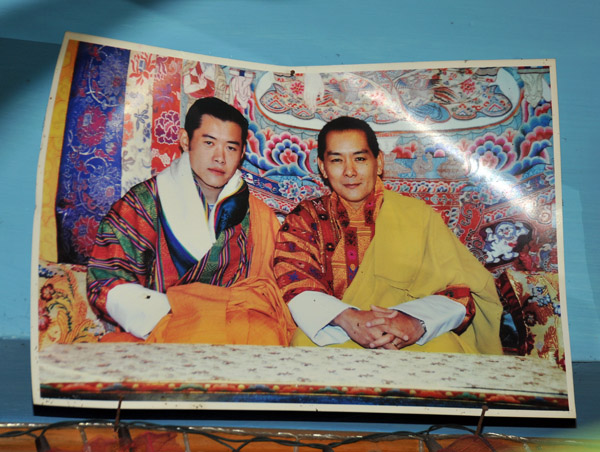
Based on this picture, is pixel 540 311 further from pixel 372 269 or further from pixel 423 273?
pixel 372 269

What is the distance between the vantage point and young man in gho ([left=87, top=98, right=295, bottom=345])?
1163 millimetres

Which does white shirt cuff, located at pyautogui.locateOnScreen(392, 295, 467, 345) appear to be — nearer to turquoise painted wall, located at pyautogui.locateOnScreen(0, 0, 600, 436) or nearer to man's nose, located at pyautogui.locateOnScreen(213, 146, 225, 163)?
turquoise painted wall, located at pyautogui.locateOnScreen(0, 0, 600, 436)

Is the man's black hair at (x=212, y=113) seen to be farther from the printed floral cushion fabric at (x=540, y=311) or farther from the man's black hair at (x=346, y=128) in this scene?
the printed floral cushion fabric at (x=540, y=311)

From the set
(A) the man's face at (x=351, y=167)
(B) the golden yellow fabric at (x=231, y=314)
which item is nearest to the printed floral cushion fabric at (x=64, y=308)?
(B) the golden yellow fabric at (x=231, y=314)

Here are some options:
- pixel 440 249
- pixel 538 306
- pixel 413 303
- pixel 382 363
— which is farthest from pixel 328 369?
pixel 538 306

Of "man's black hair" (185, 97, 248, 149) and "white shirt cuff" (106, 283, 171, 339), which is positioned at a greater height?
"man's black hair" (185, 97, 248, 149)

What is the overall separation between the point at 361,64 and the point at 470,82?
0.76ft

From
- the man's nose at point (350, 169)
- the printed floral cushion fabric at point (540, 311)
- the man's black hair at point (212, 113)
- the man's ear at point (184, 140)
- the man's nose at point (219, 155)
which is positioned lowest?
the printed floral cushion fabric at point (540, 311)

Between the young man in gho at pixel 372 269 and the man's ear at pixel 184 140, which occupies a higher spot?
the man's ear at pixel 184 140

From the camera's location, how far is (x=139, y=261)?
118cm

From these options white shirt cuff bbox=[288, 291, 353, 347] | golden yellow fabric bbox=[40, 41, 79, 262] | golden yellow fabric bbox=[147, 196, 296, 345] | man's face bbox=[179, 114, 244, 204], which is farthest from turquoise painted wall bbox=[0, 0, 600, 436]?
white shirt cuff bbox=[288, 291, 353, 347]

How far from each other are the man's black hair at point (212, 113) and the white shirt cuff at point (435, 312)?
478 mm

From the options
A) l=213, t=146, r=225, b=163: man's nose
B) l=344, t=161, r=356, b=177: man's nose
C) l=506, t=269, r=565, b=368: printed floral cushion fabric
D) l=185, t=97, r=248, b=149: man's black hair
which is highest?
l=185, t=97, r=248, b=149: man's black hair

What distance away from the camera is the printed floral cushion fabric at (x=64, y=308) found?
115 cm
